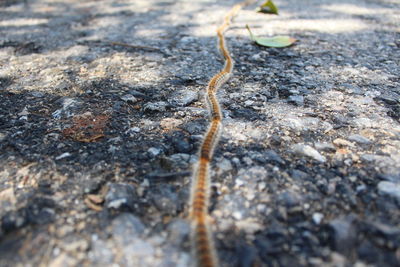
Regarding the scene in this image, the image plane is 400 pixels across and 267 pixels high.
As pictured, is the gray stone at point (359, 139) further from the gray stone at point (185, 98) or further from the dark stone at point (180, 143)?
the gray stone at point (185, 98)

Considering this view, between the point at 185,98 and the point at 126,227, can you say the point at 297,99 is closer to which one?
the point at 185,98

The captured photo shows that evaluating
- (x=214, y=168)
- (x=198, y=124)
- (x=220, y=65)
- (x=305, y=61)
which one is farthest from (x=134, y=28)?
(x=214, y=168)

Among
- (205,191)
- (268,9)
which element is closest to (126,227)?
(205,191)

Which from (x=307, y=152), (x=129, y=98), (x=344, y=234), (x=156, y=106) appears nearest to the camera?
(x=344, y=234)

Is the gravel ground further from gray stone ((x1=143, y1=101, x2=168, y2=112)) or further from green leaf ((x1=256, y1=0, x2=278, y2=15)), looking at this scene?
green leaf ((x1=256, y1=0, x2=278, y2=15))

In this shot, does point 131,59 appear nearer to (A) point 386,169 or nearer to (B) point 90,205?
(B) point 90,205
